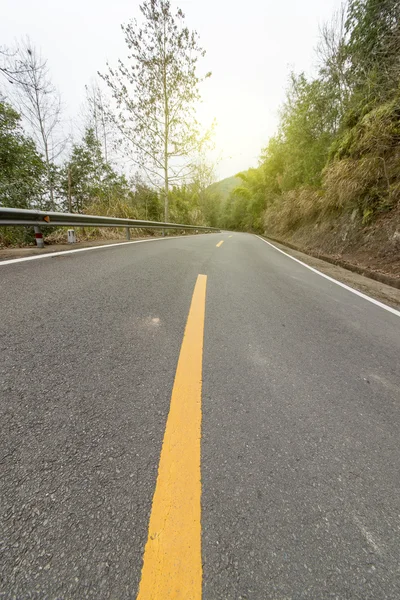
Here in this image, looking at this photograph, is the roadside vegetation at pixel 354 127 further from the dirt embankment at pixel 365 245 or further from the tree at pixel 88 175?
the tree at pixel 88 175

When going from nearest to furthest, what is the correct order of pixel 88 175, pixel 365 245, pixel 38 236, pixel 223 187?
pixel 38 236 < pixel 365 245 < pixel 88 175 < pixel 223 187

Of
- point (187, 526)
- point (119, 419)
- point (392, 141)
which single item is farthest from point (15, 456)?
point (392, 141)

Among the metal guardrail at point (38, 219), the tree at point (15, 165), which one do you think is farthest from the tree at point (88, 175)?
the metal guardrail at point (38, 219)

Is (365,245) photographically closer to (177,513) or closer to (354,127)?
(354,127)

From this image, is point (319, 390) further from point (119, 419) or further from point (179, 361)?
point (119, 419)

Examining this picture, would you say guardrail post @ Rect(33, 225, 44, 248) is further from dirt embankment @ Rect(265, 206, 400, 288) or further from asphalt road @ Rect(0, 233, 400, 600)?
dirt embankment @ Rect(265, 206, 400, 288)

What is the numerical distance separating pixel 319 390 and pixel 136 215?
1146cm

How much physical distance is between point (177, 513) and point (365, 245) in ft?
25.6

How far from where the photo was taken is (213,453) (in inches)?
37.3

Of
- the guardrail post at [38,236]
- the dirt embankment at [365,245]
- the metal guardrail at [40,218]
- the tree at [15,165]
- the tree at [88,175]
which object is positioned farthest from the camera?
the tree at [88,175]

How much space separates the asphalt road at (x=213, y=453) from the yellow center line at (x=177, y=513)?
0.03 metres

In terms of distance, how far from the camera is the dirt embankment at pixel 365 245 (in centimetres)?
518

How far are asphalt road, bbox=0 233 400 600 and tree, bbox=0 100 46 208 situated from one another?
33.1 ft

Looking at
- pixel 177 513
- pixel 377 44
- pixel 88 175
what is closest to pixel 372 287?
pixel 177 513
